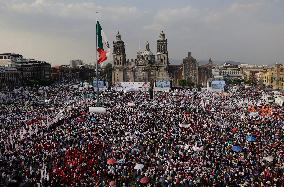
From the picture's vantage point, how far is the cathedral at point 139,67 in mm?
129750

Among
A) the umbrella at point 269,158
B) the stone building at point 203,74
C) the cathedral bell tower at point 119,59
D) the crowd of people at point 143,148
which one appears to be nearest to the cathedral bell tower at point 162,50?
the cathedral bell tower at point 119,59

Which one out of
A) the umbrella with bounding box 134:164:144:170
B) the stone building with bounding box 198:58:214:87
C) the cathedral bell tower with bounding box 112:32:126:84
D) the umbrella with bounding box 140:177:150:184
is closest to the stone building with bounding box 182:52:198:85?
the stone building with bounding box 198:58:214:87

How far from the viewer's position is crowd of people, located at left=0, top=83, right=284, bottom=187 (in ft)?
78.1

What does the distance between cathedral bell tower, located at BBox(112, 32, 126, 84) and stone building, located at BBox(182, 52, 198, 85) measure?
101ft

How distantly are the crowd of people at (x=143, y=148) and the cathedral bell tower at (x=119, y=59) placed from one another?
277 ft

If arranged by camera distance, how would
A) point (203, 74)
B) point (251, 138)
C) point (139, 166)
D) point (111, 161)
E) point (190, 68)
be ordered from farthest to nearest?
point (203, 74)
point (190, 68)
point (251, 138)
point (111, 161)
point (139, 166)

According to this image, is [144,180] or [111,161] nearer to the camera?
[144,180]

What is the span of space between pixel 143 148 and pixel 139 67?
4048 inches

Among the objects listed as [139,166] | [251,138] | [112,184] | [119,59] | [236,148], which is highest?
[119,59]

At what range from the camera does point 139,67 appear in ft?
432

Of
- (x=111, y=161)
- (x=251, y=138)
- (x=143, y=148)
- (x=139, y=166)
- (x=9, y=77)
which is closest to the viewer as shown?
(x=139, y=166)

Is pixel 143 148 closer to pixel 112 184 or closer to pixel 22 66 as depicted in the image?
pixel 112 184

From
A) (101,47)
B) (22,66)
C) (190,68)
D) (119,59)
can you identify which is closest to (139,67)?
(119,59)

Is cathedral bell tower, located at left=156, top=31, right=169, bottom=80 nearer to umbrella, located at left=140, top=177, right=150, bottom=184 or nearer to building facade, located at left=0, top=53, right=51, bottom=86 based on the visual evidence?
building facade, located at left=0, top=53, right=51, bottom=86
